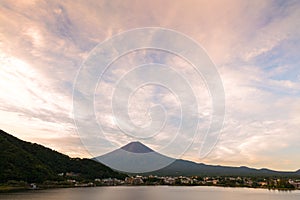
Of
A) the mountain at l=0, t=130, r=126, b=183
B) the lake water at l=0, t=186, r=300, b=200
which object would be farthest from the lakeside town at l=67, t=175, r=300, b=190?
the lake water at l=0, t=186, r=300, b=200

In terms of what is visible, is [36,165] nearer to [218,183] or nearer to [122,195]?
[122,195]

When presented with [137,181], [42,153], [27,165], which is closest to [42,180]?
[27,165]

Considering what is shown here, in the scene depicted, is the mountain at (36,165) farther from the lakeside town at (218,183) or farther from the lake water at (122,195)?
the lake water at (122,195)

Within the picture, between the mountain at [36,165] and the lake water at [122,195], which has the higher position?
the mountain at [36,165]

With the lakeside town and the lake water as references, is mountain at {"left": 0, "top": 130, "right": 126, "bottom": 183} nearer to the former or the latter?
the lakeside town

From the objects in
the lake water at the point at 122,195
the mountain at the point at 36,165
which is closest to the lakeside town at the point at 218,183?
the mountain at the point at 36,165

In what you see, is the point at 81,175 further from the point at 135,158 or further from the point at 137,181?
the point at 135,158

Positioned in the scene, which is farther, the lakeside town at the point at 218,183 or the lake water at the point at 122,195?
the lakeside town at the point at 218,183

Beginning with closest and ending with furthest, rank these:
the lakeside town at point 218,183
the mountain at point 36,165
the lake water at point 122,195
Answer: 1. the lake water at point 122,195
2. the mountain at point 36,165
3. the lakeside town at point 218,183

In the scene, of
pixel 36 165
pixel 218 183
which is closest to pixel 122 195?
pixel 36 165
